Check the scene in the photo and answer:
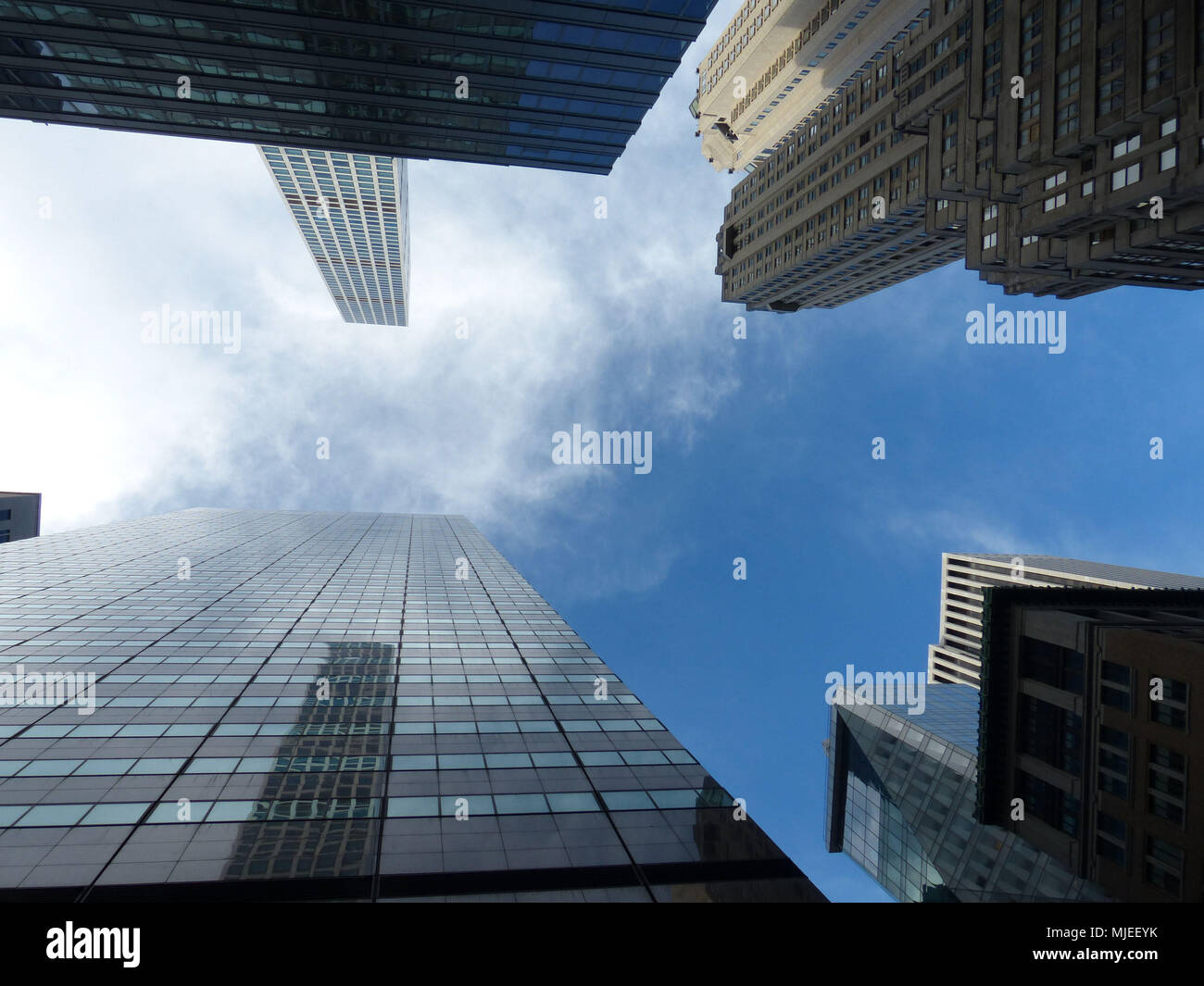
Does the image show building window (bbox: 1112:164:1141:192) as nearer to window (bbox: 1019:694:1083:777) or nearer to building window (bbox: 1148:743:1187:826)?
window (bbox: 1019:694:1083:777)

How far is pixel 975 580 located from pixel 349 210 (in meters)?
143

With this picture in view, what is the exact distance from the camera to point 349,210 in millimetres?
138250

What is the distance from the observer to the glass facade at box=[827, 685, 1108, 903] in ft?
124

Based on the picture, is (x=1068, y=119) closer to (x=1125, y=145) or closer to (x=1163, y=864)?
(x=1125, y=145)

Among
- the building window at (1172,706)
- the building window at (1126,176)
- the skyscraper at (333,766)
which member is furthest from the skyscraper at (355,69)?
the building window at (1172,706)

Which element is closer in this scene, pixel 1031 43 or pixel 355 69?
pixel 355 69

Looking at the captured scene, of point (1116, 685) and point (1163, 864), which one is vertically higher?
point (1116, 685)

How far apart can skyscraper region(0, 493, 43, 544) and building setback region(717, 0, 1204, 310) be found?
377 ft

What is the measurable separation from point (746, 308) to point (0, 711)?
116453 millimetres

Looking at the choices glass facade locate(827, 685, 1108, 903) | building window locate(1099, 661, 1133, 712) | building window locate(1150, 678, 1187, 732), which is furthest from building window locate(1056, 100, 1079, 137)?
glass facade locate(827, 685, 1108, 903)

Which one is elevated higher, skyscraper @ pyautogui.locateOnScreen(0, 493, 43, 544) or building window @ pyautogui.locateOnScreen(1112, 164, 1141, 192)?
building window @ pyautogui.locateOnScreen(1112, 164, 1141, 192)

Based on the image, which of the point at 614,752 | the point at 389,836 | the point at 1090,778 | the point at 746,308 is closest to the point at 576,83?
the point at 614,752

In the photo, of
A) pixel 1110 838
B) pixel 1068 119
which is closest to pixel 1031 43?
pixel 1068 119
